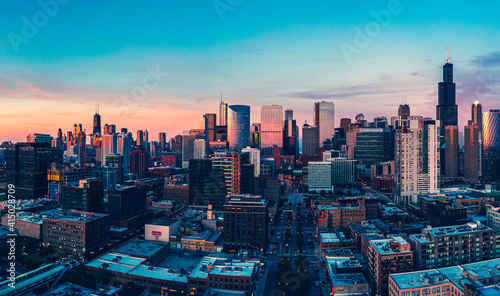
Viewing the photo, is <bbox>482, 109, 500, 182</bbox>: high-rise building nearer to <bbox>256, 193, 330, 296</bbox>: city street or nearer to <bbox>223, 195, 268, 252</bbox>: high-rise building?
<bbox>256, 193, 330, 296</bbox>: city street

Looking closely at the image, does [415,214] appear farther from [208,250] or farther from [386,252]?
[208,250]

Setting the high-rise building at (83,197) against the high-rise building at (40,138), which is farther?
the high-rise building at (40,138)

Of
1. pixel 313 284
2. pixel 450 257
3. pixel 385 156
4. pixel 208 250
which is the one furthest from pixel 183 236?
pixel 385 156

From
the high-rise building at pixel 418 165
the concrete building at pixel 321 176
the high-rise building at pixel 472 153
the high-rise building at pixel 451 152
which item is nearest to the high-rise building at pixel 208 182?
the concrete building at pixel 321 176

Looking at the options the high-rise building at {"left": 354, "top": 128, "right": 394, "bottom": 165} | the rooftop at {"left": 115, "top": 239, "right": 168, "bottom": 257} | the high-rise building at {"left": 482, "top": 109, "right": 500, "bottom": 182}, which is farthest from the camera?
the high-rise building at {"left": 354, "top": 128, "right": 394, "bottom": 165}

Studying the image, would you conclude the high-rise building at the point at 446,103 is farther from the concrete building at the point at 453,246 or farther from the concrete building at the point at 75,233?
the concrete building at the point at 75,233

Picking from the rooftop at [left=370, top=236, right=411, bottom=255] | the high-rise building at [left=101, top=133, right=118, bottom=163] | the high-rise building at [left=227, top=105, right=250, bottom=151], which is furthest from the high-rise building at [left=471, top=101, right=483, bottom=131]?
the high-rise building at [left=101, top=133, right=118, bottom=163]
